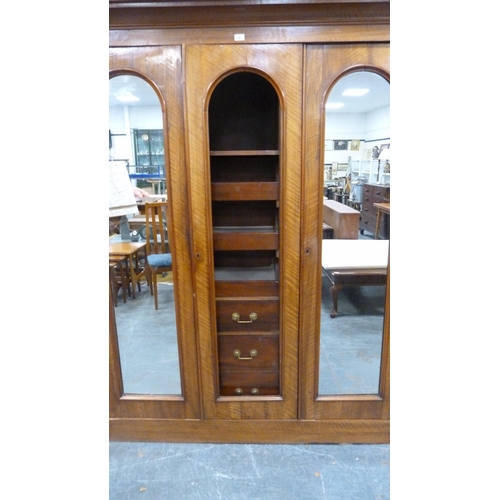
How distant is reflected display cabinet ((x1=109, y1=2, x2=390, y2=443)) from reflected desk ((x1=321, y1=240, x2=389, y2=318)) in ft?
0.45

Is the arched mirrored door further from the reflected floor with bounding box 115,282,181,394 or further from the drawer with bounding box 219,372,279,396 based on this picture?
the reflected floor with bounding box 115,282,181,394

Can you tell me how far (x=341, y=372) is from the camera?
177 cm

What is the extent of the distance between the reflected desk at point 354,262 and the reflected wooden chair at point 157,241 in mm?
794

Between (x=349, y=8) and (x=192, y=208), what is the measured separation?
3.46ft

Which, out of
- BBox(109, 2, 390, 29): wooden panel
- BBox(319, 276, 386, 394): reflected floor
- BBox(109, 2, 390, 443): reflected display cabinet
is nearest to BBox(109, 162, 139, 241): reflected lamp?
BBox(109, 2, 390, 443): reflected display cabinet

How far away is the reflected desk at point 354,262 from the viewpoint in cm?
163

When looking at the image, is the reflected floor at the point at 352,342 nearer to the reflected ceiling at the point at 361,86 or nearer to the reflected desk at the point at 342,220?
the reflected desk at the point at 342,220

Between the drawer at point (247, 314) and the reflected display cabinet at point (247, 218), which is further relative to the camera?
the drawer at point (247, 314)

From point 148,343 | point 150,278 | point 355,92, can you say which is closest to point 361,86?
point 355,92

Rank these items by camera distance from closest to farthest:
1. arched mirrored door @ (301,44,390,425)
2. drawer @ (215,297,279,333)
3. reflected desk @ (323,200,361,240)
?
arched mirrored door @ (301,44,390,425) < reflected desk @ (323,200,361,240) < drawer @ (215,297,279,333)

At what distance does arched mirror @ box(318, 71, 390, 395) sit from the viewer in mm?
1419

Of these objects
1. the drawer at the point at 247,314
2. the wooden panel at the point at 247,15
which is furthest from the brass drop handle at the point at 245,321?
the wooden panel at the point at 247,15

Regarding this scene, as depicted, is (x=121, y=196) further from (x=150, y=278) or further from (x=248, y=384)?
(x=248, y=384)
